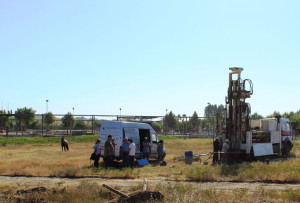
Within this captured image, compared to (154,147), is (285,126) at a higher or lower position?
higher

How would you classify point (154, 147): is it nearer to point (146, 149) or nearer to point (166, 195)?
point (146, 149)

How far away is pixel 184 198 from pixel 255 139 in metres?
12.9

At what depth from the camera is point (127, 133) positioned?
58.7 feet

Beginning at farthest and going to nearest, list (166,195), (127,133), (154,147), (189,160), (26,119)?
1. (26,119)
2. (154,147)
3. (127,133)
4. (189,160)
5. (166,195)

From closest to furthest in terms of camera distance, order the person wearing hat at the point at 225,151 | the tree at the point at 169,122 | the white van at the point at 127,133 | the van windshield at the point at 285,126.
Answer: the white van at the point at 127,133 < the person wearing hat at the point at 225,151 < the van windshield at the point at 285,126 < the tree at the point at 169,122

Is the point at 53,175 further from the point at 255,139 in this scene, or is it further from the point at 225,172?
the point at 255,139

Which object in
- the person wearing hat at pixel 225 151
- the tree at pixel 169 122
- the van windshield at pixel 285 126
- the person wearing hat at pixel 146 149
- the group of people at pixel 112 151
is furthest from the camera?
the tree at pixel 169 122

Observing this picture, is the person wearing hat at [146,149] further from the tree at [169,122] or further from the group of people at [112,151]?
the tree at [169,122]

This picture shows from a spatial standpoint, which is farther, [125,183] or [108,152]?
[108,152]

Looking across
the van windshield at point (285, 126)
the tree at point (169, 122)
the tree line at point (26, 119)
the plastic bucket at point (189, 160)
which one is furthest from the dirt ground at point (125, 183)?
the tree at point (169, 122)

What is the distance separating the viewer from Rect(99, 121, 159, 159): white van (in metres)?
17.5

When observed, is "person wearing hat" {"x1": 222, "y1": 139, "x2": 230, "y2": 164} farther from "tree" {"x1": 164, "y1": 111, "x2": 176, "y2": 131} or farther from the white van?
"tree" {"x1": 164, "y1": 111, "x2": 176, "y2": 131}

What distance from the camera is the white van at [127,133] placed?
57.6 ft

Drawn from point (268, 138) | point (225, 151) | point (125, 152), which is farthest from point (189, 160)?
point (268, 138)
